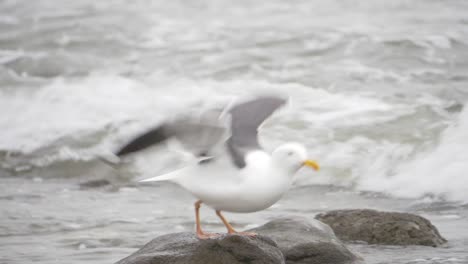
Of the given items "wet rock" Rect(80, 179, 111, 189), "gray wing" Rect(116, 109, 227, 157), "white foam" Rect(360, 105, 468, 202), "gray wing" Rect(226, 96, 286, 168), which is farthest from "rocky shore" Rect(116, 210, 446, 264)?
"wet rock" Rect(80, 179, 111, 189)

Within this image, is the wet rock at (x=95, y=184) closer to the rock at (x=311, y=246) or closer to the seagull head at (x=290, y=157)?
the rock at (x=311, y=246)

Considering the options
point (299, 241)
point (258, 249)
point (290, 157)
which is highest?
point (290, 157)

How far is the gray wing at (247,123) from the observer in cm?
482

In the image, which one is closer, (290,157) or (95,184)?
(290,157)

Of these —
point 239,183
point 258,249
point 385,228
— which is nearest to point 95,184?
point 385,228

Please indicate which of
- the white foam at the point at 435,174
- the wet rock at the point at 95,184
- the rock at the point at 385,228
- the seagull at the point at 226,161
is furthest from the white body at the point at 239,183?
the wet rock at the point at 95,184

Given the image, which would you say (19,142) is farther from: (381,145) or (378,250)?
(378,250)

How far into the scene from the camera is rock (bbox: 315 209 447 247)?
19.9ft

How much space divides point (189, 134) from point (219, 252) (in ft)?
2.80

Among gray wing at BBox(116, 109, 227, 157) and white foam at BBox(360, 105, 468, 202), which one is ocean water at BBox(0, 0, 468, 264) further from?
gray wing at BBox(116, 109, 227, 157)

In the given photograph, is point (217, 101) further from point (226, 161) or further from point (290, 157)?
point (290, 157)

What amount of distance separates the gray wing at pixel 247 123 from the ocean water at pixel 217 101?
14 centimetres

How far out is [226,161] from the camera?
4820 mm

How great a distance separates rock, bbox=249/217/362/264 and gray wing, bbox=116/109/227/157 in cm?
118
